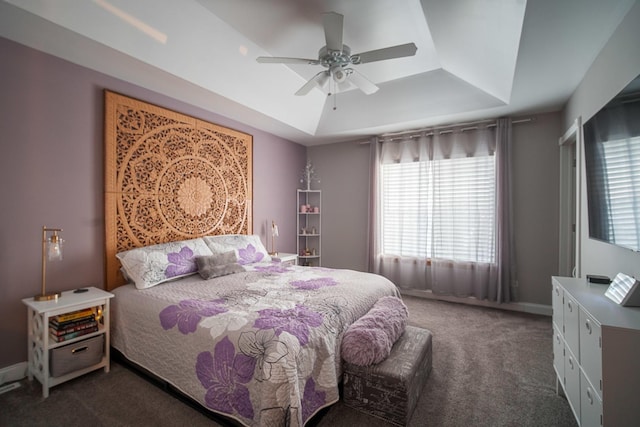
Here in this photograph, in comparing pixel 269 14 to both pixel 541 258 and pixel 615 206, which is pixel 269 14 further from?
pixel 541 258

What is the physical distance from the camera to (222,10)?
2.30 meters

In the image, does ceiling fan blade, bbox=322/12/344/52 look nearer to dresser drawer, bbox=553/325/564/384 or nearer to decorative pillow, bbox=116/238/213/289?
decorative pillow, bbox=116/238/213/289

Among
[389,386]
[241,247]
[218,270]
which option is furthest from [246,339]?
[241,247]

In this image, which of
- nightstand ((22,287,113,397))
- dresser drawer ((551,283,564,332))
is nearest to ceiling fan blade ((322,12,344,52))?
dresser drawer ((551,283,564,332))

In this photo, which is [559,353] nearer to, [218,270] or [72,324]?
[218,270]

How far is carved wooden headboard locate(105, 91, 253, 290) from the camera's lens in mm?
2650

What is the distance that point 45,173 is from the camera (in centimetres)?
226

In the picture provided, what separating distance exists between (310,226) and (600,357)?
443 cm

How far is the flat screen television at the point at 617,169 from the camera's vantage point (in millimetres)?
1392

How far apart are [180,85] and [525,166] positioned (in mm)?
4266

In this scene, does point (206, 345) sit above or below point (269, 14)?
below

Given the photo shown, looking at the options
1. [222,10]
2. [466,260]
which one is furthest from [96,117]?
[466,260]

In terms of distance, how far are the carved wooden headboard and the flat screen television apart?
144 inches

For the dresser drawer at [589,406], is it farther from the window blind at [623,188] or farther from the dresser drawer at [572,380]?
the window blind at [623,188]
